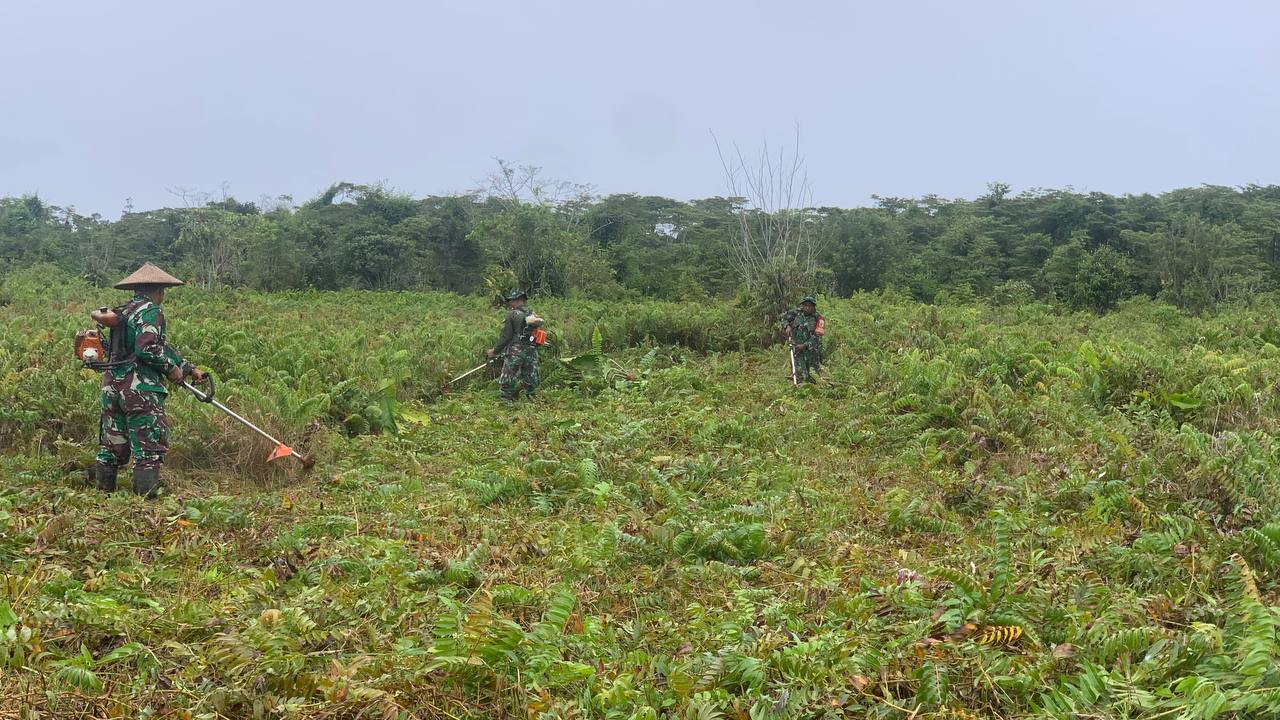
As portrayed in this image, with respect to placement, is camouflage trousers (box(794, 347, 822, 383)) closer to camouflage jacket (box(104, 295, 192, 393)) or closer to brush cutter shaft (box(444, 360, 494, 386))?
brush cutter shaft (box(444, 360, 494, 386))

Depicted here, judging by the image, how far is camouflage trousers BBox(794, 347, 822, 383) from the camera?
13586mm

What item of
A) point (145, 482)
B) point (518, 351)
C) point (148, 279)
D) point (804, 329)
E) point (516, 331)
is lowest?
point (145, 482)

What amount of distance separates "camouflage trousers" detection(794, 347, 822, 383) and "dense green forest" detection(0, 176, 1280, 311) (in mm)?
11047

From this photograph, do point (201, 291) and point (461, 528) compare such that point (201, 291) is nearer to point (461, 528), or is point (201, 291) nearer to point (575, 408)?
point (575, 408)

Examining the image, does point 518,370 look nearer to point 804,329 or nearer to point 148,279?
point 804,329

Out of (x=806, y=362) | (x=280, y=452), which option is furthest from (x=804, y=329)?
(x=280, y=452)

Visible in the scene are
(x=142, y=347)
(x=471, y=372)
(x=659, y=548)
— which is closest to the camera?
(x=659, y=548)

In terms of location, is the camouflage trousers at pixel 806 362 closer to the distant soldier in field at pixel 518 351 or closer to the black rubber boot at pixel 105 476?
the distant soldier in field at pixel 518 351

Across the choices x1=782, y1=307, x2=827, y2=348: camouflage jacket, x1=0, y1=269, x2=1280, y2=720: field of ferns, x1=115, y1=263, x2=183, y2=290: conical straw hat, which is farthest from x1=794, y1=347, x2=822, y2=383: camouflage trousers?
x1=115, y1=263, x2=183, y2=290: conical straw hat

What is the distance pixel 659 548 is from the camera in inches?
211

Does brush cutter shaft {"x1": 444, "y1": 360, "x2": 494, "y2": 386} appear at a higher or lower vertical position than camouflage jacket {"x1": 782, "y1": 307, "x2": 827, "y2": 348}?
A: lower

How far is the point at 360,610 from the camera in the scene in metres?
4.05

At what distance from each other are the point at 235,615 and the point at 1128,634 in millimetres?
4036

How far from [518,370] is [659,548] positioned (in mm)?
7367
